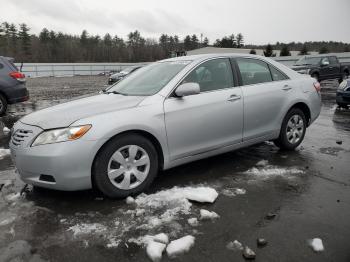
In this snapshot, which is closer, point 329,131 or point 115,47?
point 329,131

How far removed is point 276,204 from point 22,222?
2.57 m

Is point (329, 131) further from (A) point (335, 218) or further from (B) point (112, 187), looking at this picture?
(B) point (112, 187)

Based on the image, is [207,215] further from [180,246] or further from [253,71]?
[253,71]

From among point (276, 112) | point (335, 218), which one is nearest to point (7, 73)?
point (276, 112)

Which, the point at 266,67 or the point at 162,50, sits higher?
the point at 162,50

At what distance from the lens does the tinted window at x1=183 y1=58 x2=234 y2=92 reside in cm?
411

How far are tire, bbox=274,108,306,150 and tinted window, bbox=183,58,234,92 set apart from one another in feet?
4.25

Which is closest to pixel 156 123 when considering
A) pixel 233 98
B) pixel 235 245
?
pixel 233 98

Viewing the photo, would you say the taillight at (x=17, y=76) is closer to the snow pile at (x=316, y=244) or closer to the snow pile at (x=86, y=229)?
the snow pile at (x=86, y=229)

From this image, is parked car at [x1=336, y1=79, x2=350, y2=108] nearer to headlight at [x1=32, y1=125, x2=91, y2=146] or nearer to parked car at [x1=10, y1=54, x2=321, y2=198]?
parked car at [x1=10, y1=54, x2=321, y2=198]

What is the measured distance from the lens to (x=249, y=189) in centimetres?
375

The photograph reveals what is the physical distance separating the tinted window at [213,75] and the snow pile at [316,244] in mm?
2189

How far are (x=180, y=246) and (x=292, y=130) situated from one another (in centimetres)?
331

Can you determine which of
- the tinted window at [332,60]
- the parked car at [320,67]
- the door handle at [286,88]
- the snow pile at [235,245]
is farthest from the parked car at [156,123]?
the tinted window at [332,60]
